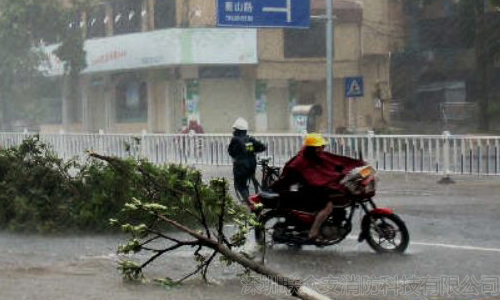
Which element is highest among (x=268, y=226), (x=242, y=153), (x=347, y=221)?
(x=242, y=153)

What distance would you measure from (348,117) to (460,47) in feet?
28.4

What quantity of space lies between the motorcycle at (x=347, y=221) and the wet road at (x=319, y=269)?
161 mm

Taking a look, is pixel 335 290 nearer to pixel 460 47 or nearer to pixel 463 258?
pixel 463 258

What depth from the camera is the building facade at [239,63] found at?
34281 mm

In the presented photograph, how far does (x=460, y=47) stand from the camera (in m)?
40.8

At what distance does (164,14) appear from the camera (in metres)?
36.9

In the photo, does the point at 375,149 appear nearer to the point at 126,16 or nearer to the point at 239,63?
the point at 239,63

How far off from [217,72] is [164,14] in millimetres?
4000

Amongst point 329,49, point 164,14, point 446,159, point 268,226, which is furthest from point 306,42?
point 268,226

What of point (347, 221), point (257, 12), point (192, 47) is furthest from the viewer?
point (192, 47)

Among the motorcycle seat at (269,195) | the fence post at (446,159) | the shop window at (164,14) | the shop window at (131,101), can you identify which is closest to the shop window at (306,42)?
the shop window at (164,14)

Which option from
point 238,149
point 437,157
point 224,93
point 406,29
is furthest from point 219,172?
point 406,29

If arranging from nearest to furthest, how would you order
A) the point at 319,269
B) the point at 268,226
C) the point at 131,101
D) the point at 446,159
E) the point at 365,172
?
1. the point at 319,269
2. the point at 365,172
3. the point at 268,226
4. the point at 446,159
5. the point at 131,101

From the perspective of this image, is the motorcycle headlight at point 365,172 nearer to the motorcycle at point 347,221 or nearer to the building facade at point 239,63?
the motorcycle at point 347,221
